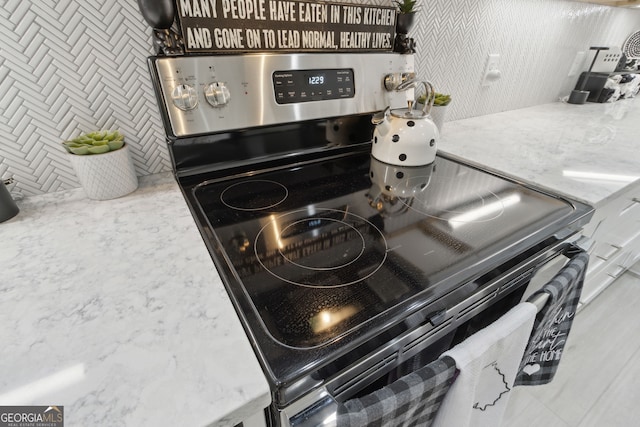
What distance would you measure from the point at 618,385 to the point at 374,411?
4.59 feet

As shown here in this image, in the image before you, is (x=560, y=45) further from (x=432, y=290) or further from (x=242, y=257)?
(x=242, y=257)

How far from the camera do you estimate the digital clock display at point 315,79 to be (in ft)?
2.79

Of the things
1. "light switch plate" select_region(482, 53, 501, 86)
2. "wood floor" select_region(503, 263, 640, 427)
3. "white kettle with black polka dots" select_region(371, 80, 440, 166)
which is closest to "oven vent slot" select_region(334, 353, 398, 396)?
"white kettle with black polka dots" select_region(371, 80, 440, 166)

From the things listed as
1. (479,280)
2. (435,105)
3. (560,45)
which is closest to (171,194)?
(479,280)

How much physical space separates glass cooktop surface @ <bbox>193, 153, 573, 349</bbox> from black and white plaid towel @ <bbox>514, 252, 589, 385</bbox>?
0.10 m

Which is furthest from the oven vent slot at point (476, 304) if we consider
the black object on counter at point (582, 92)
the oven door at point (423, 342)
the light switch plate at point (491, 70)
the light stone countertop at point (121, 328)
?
the black object on counter at point (582, 92)

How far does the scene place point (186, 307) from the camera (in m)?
0.43

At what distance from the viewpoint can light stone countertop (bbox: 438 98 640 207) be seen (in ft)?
2.79

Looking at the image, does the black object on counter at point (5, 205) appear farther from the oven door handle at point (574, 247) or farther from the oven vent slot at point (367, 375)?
the oven door handle at point (574, 247)

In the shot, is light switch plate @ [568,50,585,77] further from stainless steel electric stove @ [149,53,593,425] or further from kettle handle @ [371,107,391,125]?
kettle handle @ [371,107,391,125]

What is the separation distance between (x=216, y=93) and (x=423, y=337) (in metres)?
0.68

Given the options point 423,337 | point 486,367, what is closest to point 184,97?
point 423,337

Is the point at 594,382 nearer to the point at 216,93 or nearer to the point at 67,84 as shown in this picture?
the point at 216,93

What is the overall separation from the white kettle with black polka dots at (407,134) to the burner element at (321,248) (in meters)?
0.33
